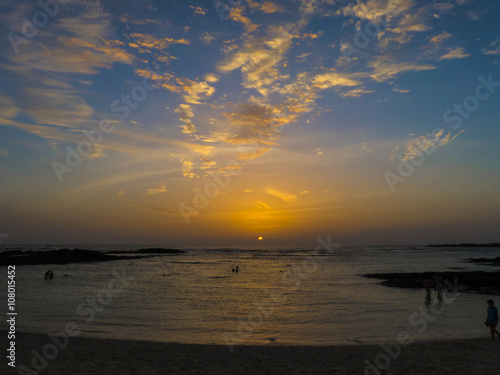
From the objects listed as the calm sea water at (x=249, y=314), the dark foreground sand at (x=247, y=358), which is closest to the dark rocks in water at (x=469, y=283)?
the calm sea water at (x=249, y=314)

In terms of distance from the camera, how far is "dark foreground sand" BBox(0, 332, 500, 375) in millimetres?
12148

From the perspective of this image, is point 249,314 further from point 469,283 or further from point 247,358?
point 469,283

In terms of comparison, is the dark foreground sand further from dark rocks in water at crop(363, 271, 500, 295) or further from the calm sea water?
dark rocks in water at crop(363, 271, 500, 295)

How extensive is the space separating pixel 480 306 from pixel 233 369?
2410 centimetres

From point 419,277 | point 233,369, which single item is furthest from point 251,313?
point 419,277

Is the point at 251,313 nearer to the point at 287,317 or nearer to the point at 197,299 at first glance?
the point at 287,317

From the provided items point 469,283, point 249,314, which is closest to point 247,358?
point 249,314

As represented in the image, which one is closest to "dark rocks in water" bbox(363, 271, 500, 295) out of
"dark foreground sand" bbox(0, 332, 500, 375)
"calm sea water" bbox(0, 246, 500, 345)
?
"calm sea water" bbox(0, 246, 500, 345)

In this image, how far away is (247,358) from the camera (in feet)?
45.6

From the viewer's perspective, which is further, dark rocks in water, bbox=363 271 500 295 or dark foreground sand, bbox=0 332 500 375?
dark rocks in water, bbox=363 271 500 295

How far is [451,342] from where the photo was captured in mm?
16219

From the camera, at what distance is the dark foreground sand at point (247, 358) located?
39.9 ft

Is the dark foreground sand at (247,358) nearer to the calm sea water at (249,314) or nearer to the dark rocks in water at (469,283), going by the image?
the calm sea water at (249,314)

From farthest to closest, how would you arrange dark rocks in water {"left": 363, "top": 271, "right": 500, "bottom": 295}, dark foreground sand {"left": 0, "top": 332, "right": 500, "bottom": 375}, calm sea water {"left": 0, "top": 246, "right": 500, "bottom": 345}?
dark rocks in water {"left": 363, "top": 271, "right": 500, "bottom": 295}
calm sea water {"left": 0, "top": 246, "right": 500, "bottom": 345}
dark foreground sand {"left": 0, "top": 332, "right": 500, "bottom": 375}
